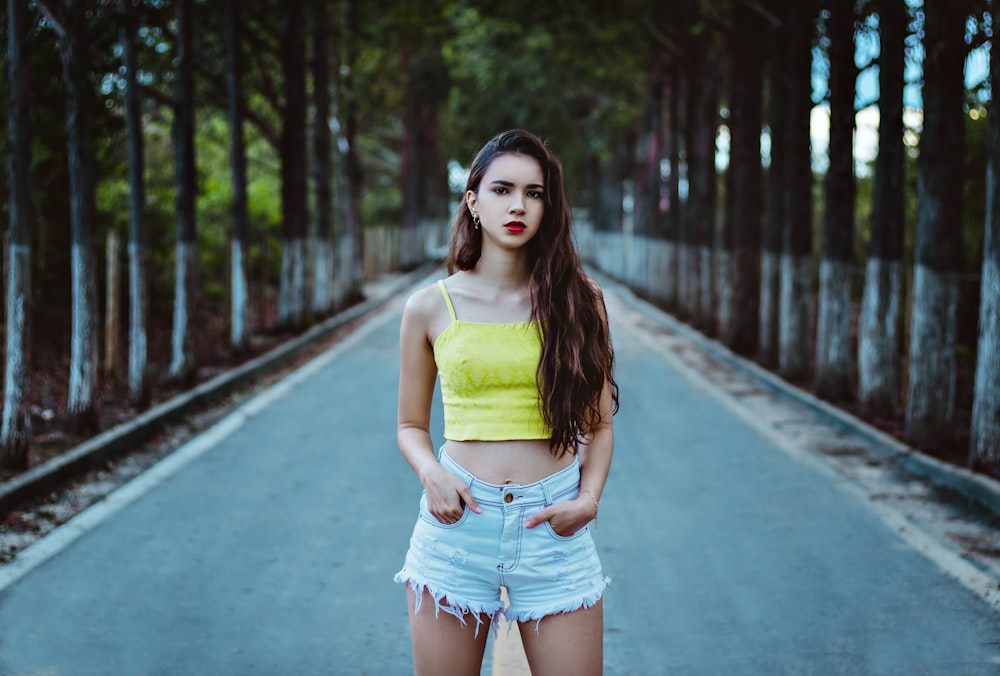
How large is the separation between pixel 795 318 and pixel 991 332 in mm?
7015

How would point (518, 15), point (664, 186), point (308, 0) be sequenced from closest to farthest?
point (308, 0)
point (518, 15)
point (664, 186)

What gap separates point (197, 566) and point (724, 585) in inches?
111

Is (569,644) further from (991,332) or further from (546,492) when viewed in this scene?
(991,332)

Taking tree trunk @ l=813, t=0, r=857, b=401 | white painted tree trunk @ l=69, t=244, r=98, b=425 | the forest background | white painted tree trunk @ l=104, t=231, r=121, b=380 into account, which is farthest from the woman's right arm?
tree trunk @ l=813, t=0, r=857, b=401

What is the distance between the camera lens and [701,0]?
23.9m

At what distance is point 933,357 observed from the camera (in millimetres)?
10625

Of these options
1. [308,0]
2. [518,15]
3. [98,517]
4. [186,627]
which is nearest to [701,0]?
[518,15]

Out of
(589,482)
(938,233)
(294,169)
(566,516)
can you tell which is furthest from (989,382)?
(294,169)

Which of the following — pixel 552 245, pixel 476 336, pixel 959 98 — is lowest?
pixel 476 336

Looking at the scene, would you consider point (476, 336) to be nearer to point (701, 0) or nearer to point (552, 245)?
point (552, 245)

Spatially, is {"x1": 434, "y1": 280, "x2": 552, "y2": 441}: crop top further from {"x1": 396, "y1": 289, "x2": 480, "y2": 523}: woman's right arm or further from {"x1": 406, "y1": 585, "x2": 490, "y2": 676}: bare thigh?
{"x1": 406, "y1": 585, "x2": 490, "y2": 676}: bare thigh

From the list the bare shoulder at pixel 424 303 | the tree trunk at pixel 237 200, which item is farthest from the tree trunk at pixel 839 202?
the bare shoulder at pixel 424 303

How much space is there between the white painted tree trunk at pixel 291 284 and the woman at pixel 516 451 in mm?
18528

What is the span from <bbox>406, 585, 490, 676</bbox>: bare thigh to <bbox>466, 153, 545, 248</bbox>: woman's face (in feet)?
2.77
